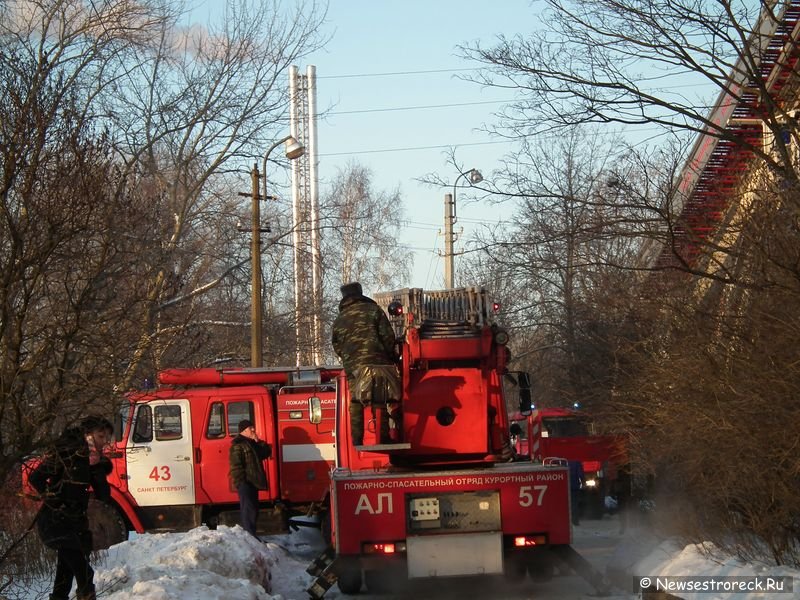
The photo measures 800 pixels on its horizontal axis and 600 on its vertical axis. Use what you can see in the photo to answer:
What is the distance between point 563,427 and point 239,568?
13.2 meters

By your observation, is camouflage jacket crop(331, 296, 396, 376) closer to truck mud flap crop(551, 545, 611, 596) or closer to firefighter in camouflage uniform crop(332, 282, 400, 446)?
firefighter in camouflage uniform crop(332, 282, 400, 446)

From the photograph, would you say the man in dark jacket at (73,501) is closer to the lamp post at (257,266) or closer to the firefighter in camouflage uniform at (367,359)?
the firefighter in camouflage uniform at (367,359)

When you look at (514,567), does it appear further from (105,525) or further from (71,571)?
(105,525)

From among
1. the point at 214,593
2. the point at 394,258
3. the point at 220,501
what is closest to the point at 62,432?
the point at 214,593

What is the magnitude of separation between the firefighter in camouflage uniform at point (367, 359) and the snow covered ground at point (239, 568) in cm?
208

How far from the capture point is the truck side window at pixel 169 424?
656 inches

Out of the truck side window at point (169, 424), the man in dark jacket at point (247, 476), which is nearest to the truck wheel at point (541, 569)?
the man in dark jacket at point (247, 476)

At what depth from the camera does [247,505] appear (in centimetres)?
1500

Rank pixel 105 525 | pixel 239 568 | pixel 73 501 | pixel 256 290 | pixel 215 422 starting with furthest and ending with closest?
1. pixel 256 290
2. pixel 215 422
3. pixel 105 525
4. pixel 239 568
5. pixel 73 501

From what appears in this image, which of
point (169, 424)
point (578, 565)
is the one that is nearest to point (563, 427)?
point (169, 424)

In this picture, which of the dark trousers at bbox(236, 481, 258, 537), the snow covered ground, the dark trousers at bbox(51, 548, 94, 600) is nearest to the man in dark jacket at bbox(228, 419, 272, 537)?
the dark trousers at bbox(236, 481, 258, 537)

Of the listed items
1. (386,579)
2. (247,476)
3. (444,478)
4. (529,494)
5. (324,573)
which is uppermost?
(444,478)

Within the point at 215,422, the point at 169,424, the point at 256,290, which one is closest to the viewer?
the point at 169,424

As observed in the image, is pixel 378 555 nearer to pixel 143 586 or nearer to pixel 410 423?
pixel 410 423
